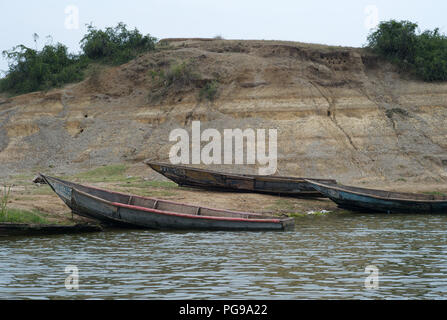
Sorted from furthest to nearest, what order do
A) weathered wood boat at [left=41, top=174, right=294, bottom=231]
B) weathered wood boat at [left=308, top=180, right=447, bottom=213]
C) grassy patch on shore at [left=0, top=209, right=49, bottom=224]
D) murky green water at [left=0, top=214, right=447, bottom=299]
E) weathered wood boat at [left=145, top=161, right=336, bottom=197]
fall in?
weathered wood boat at [left=145, top=161, right=336, bottom=197], weathered wood boat at [left=308, top=180, right=447, bottom=213], weathered wood boat at [left=41, top=174, right=294, bottom=231], grassy patch on shore at [left=0, top=209, right=49, bottom=224], murky green water at [left=0, top=214, right=447, bottom=299]

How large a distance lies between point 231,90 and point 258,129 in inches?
161

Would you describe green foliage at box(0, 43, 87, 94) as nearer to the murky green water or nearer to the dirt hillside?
the dirt hillside

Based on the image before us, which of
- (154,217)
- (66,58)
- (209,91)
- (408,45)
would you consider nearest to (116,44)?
(66,58)

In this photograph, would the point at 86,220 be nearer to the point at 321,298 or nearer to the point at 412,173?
the point at 321,298

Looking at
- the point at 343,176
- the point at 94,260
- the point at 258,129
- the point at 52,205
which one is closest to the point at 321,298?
the point at 94,260

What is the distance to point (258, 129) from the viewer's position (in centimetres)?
3094

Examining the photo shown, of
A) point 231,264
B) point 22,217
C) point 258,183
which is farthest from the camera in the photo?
point 258,183

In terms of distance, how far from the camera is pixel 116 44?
41.1 metres

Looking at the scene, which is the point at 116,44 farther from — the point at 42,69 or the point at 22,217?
the point at 22,217

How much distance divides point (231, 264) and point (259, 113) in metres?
20.6

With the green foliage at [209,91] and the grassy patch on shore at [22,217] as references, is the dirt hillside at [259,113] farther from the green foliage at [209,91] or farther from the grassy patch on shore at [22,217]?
the grassy patch on shore at [22,217]

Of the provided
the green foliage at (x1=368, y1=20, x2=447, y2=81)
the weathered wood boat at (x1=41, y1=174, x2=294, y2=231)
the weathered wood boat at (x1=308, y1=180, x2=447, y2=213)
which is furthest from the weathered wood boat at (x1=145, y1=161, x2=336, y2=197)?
the green foliage at (x1=368, y1=20, x2=447, y2=81)

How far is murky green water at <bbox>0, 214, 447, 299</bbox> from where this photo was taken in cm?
970

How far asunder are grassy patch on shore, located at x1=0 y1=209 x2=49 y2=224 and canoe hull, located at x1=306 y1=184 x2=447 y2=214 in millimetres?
10231
